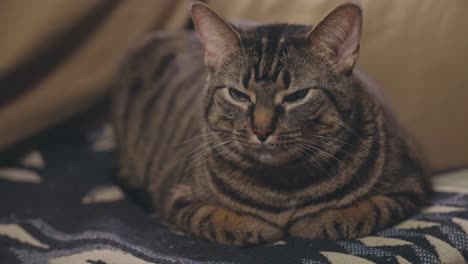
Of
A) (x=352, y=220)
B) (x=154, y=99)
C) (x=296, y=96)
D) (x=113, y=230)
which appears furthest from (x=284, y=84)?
(x=154, y=99)

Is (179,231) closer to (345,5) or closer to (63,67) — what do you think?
(345,5)

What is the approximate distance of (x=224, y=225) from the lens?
119cm

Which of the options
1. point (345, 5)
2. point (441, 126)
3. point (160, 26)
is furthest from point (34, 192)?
point (441, 126)

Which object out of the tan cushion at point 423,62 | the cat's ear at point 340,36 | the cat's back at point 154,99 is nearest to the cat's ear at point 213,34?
the cat's ear at point 340,36

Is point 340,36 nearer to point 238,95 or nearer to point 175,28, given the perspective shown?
point 238,95

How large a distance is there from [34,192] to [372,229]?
944 mm

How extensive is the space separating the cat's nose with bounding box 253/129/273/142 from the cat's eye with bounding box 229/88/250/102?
0.09m

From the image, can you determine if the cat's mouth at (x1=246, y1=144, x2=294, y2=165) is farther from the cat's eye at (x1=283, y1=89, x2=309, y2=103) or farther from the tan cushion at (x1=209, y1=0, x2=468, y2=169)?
the tan cushion at (x1=209, y1=0, x2=468, y2=169)

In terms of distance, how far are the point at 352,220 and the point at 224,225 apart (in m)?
0.26

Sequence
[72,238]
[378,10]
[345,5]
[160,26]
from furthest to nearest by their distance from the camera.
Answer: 1. [160,26]
2. [378,10]
3. [72,238]
4. [345,5]

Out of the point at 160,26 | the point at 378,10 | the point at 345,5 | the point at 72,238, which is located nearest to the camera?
the point at 345,5

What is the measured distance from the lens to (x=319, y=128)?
114 cm

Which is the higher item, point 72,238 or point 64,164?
point 64,164

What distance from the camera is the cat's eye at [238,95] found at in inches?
45.7
